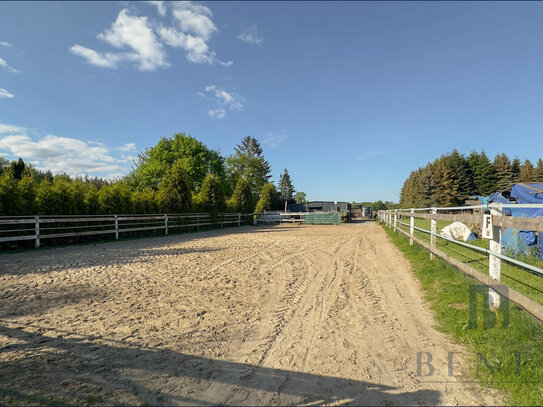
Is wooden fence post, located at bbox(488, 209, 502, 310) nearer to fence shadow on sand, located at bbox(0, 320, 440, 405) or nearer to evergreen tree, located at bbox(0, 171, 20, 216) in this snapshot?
fence shadow on sand, located at bbox(0, 320, 440, 405)

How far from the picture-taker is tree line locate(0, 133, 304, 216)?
10.2 m

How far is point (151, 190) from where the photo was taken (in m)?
16.9

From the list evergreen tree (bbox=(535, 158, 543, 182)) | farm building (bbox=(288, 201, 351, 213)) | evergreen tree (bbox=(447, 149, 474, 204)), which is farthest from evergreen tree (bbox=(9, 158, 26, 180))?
evergreen tree (bbox=(535, 158, 543, 182))

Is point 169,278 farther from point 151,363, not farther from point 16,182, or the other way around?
point 16,182

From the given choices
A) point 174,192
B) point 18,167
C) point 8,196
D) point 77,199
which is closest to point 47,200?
point 77,199

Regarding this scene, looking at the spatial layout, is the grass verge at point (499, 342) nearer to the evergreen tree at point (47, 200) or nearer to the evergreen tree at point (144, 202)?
the evergreen tree at point (47, 200)

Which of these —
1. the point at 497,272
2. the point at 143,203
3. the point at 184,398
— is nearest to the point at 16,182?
the point at 143,203

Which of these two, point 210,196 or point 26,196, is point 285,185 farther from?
point 26,196

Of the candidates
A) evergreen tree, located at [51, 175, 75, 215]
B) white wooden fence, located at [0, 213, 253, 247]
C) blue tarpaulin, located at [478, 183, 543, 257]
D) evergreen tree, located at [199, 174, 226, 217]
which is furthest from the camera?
evergreen tree, located at [199, 174, 226, 217]

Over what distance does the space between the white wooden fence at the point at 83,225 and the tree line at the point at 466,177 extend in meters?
51.0

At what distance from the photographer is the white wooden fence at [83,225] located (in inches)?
368

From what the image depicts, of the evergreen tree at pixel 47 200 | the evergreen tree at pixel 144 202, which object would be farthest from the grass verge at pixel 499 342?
the evergreen tree at pixel 144 202

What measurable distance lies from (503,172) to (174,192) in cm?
6883

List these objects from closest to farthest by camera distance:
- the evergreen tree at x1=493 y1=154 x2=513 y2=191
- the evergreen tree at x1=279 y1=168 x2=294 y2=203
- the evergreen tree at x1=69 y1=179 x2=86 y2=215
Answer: the evergreen tree at x1=69 y1=179 x2=86 y2=215 < the evergreen tree at x1=493 y1=154 x2=513 y2=191 < the evergreen tree at x1=279 y1=168 x2=294 y2=203
